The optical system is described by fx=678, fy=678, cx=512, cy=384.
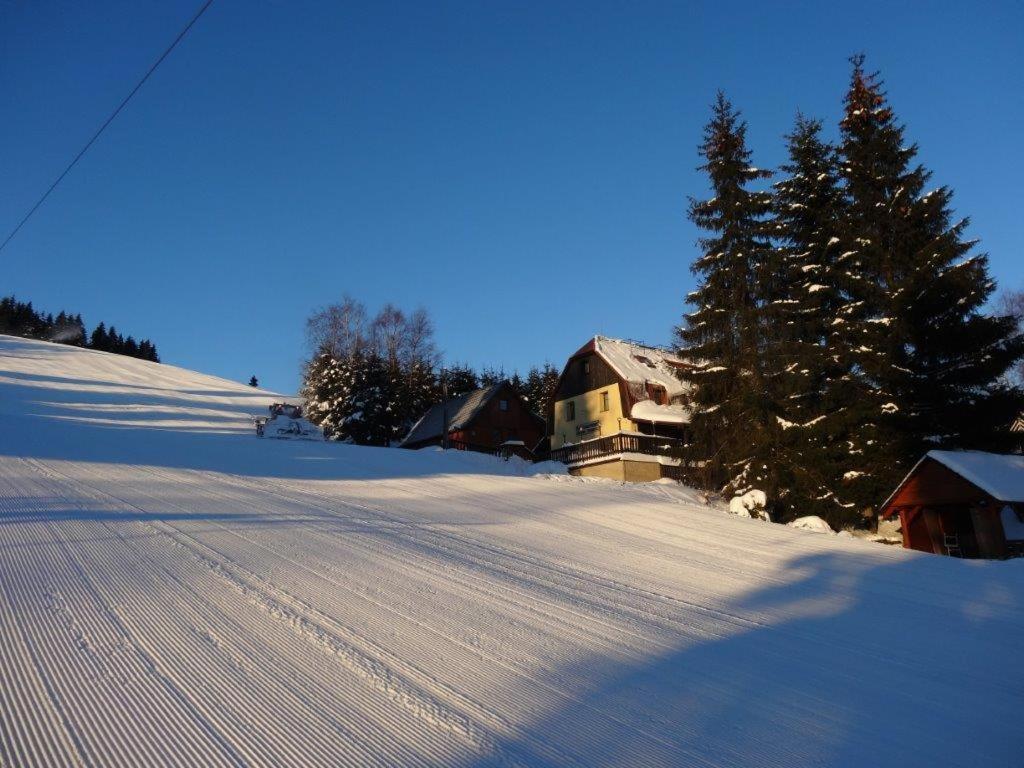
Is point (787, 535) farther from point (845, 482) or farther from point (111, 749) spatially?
point (111, 749)

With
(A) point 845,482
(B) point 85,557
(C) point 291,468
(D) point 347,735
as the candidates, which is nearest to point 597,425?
(A) point 845,482

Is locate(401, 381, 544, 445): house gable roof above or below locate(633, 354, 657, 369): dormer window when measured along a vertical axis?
below

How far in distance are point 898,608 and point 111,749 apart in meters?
8.93

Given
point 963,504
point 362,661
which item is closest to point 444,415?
point 963,504

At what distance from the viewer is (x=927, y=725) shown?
524 centimetres

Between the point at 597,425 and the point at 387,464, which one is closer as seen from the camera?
the point at 387,464

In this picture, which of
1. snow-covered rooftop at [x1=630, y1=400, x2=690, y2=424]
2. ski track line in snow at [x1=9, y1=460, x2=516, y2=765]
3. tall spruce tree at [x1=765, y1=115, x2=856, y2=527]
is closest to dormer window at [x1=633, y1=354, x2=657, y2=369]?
snow-covered rooftop at [x1=630, y1=400, x2=690, y2=424]

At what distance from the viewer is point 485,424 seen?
47.4 m

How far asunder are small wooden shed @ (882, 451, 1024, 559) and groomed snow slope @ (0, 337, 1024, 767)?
7.25m

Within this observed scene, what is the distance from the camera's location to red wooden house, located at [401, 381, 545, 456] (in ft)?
151

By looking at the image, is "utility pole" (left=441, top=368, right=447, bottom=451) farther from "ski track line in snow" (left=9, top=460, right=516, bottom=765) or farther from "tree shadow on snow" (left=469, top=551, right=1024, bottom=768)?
"tree shadow on snow" (left=469, top=551, right=1024, bottom=768)

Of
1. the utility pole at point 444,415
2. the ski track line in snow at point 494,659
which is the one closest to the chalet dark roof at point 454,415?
the utility pole at point 444,415

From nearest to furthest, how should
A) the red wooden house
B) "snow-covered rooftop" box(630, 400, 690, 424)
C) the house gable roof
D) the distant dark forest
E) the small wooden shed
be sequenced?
the small wooden shed < "snow-covered rooftop" box(630, 400, 690, 424) < the red wooden house < the house gable roof < the distant dark forest

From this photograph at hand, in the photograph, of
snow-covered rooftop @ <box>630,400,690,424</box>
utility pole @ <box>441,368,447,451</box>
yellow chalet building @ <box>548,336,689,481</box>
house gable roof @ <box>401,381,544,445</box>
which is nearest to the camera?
yellow chalet building @ <box>548,336,689,481</box>
